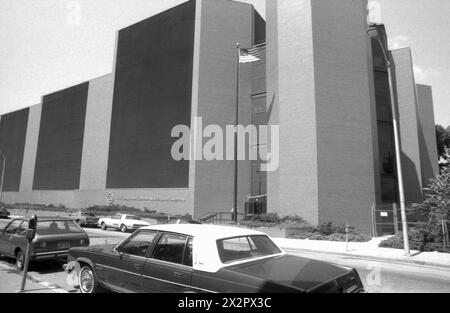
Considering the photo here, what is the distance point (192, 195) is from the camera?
2975cm

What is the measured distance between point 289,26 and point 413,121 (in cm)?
1371

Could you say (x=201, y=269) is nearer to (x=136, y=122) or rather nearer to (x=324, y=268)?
(x=324, y=268)

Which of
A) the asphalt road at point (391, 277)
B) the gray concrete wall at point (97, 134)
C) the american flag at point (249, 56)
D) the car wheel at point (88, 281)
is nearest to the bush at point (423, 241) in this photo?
the asphalt road at point (391, 277)

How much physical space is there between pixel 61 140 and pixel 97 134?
1061 centimetres

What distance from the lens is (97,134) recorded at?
43344 mm

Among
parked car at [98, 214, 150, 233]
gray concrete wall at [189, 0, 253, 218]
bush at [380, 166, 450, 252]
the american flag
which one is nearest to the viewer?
bush at [380, 166, 450, 252]

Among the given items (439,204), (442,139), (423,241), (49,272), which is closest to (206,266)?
(49,272)

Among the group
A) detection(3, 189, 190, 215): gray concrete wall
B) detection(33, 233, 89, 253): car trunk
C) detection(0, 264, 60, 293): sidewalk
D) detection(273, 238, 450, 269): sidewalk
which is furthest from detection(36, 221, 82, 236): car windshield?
detection(3, 189, 190, 215): gray concrete wall

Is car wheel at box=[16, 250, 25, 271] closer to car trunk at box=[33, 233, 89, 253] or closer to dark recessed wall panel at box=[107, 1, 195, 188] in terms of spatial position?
car trunk at box=[33, 233, 89, 253]

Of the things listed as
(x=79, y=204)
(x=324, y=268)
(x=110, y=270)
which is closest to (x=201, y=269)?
(x=324, y=268)

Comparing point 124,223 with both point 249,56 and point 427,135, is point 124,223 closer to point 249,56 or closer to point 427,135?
point 249,56

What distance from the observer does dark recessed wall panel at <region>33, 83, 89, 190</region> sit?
4688 centimetres

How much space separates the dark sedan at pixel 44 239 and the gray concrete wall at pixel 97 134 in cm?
3073

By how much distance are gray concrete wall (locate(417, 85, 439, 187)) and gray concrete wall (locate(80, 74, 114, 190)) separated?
3424 centimetres
